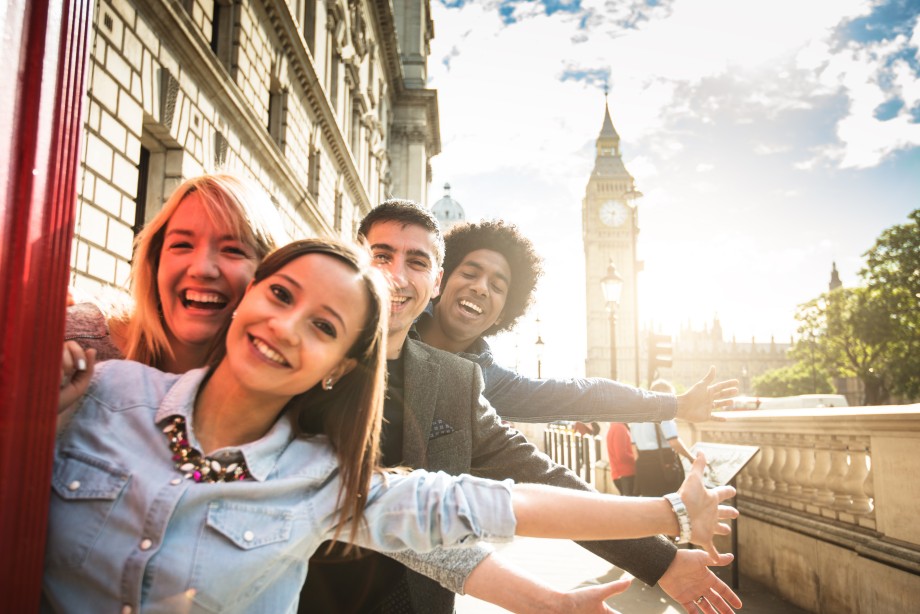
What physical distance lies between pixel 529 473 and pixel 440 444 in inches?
12.6

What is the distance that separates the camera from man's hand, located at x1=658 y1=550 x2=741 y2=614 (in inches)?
70.3

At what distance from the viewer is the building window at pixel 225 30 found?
34.3 ft

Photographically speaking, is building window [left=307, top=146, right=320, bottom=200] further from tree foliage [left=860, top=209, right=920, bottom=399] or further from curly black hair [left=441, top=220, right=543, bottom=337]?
tree foliage [left=860, top=209, right=920, bottom=399]

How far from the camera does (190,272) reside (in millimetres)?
1835

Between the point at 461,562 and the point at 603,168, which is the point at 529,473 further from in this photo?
the point at 603,168

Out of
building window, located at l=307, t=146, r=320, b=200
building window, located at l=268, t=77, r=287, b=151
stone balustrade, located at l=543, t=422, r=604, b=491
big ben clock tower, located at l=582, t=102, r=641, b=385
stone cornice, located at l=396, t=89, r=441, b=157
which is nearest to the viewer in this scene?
stone balustrade, located at l=543, t=422, r=604, b=491

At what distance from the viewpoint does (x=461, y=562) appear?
170 centimetres

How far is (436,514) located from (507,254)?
2.23 metres

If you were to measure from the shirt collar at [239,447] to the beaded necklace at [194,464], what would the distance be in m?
0.01

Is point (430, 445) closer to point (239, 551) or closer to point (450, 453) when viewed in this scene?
point (450, 453)

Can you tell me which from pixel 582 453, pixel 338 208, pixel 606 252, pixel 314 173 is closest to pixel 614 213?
pixel 606 252

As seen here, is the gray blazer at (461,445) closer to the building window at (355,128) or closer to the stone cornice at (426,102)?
the building window at (355,128)

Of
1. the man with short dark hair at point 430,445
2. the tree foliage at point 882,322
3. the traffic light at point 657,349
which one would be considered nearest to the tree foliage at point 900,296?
the tree foliage at point 882,322

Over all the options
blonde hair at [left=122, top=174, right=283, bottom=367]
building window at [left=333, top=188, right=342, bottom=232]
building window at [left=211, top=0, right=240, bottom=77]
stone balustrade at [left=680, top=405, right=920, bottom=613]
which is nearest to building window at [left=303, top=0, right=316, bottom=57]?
building window at [left=211, top=0, right=240, bottom=77]
